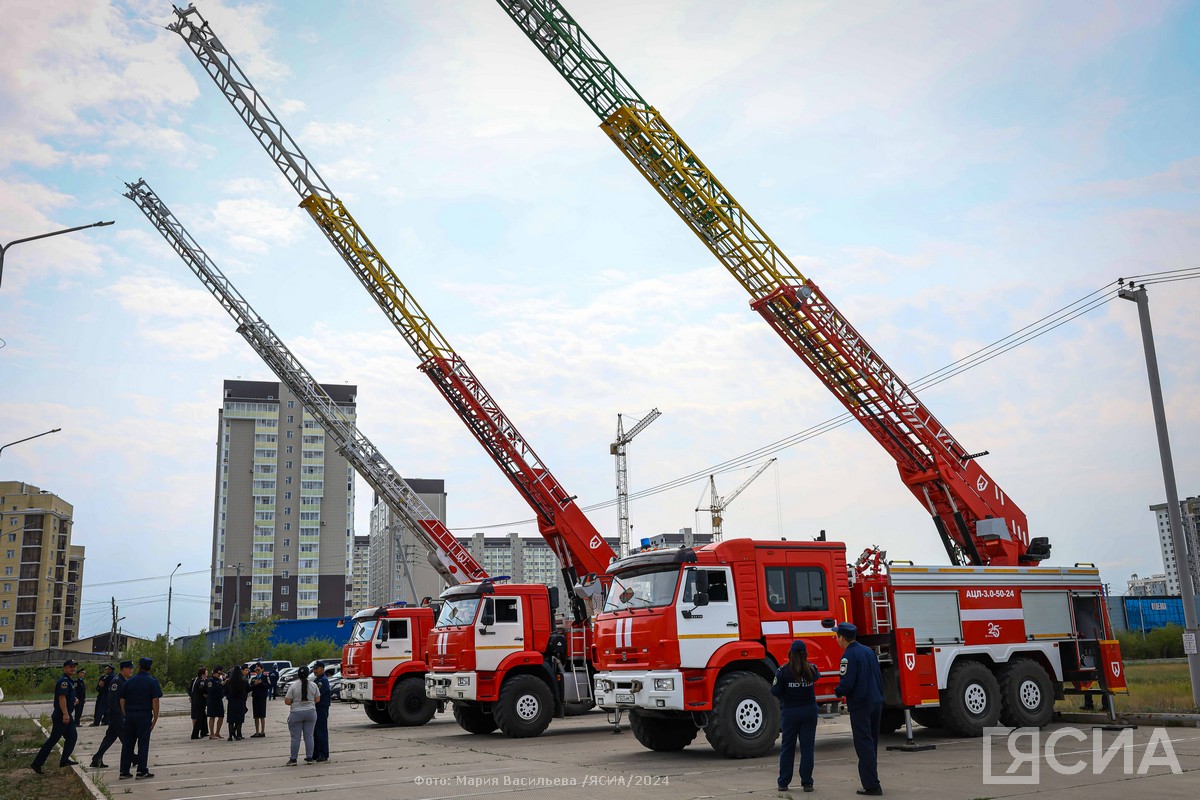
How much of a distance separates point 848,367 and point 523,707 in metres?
9.82

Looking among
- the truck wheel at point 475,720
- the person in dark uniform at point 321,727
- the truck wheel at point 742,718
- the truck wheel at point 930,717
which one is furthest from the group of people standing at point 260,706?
the truck wheel at point 930,717

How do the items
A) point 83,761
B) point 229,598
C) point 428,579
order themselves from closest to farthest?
point 83,761, point 229,598, point 428,579

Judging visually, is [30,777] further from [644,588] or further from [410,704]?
[410,704]

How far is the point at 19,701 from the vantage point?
45406 mm

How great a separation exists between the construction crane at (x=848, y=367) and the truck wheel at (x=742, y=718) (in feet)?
29.3

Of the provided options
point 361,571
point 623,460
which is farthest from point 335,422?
point 361,571

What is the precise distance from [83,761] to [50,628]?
110924 millimetres

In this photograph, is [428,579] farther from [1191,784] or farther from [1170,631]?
[1191,784]

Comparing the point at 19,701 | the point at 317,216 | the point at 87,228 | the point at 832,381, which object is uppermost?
the point at 317,216

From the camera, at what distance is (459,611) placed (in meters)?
19.5

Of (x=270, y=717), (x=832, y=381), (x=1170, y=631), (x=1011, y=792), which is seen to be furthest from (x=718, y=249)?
(x=1170, y=631)

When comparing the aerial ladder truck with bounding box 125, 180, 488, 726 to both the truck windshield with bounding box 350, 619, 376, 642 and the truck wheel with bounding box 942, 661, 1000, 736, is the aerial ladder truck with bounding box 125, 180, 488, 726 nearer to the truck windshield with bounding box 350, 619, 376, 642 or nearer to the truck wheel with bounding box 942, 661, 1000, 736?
the truck windshield with bounding box 350, 619, 376, 642

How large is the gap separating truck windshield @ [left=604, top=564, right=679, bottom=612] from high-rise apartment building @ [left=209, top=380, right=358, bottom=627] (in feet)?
325

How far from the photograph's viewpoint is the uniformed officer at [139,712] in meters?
13.5
